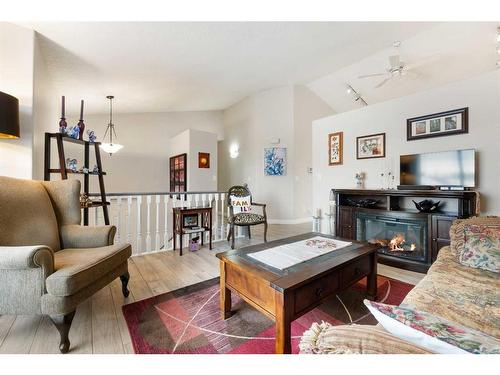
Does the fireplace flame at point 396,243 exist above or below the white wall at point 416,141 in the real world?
below

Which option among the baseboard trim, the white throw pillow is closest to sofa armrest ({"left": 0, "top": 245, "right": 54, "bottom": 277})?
the white throw pillow

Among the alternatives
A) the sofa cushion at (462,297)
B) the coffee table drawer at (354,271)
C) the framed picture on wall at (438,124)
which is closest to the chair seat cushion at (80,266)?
the coffee table drawer at (354,271)

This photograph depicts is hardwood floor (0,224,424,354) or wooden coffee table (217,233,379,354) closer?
wooden coffee table (217,233,379,354)

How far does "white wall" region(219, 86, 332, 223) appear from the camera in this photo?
215 inches

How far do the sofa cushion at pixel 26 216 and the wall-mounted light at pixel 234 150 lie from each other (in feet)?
16.6

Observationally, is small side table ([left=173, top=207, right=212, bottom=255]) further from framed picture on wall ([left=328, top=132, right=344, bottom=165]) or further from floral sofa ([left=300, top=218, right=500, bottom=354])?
floral sofa ([left=300, top=218, right=500, bottom=354])

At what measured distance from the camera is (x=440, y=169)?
2670mm

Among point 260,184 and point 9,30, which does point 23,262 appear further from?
point 260,184

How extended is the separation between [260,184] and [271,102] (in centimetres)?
214

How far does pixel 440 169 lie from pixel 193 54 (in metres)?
3.56

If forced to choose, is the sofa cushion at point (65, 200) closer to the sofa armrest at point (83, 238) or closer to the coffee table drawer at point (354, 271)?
the sofa armrest at point (83, 238)

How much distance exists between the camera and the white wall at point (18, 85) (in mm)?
2121

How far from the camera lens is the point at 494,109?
2418 millimetres

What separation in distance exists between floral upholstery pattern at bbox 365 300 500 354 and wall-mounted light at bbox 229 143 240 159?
615cm
